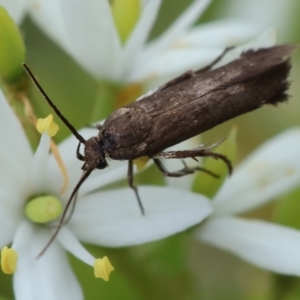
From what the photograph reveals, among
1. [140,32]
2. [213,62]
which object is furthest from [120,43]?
[213,62]

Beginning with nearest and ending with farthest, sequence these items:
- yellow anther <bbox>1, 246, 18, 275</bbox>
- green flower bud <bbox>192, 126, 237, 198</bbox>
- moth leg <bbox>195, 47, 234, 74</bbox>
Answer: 1. yellow anther <bbox>1, 246, 18, 275</bbox>
2. green flower bud <bbox>192, 126, 237, 198</bbox>
3. moth leg <bbox>195, 47, 234, 74</bbox>

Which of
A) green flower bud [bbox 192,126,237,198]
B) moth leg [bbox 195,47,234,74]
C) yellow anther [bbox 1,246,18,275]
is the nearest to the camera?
yellow anther [bbox 1,246,18,275]

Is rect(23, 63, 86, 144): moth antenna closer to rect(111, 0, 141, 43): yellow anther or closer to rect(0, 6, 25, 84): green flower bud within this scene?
rect(0, 6, 25, 84): green flower bud

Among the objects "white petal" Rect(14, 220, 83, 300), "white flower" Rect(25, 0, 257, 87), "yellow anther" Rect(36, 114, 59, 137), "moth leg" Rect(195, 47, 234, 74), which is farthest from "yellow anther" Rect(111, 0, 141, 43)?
"white petal" Rect(14, 220, 83, 300)

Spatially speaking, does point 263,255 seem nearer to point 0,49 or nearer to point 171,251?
point 171,251

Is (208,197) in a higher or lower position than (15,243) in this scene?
lower

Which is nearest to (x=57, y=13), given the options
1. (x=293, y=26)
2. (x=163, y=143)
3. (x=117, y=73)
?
(x=117, y=73)
